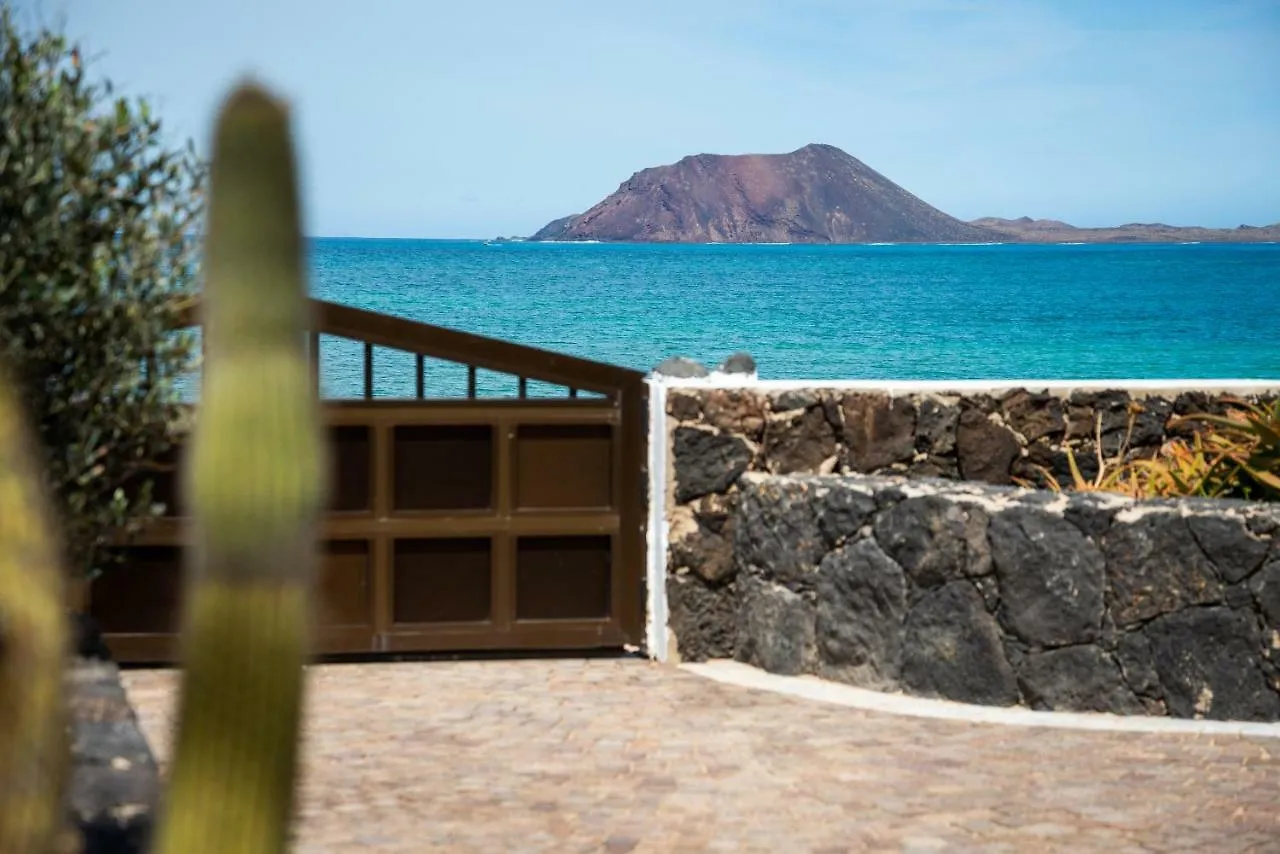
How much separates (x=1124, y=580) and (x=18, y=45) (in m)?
5.54

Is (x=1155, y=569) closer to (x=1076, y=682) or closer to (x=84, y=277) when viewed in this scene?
(x=1076, y=682)

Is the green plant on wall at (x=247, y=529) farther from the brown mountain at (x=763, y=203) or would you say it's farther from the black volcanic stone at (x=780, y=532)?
the brown mountain at (x=763, y=203)

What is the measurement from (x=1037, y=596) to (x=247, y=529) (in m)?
6.67

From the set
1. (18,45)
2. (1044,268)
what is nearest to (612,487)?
(18,45)

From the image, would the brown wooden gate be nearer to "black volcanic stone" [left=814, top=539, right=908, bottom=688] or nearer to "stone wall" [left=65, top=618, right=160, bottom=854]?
"black volcanic stone" [left=814, top=539, right=908, bottom=688]

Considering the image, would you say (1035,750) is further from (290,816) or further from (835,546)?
(290,816)

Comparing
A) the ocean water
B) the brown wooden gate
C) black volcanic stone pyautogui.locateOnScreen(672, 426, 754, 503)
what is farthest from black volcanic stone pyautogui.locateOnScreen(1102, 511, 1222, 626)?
the ocean water

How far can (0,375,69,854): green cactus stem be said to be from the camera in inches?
98.7

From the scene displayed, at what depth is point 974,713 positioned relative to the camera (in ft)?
27.8

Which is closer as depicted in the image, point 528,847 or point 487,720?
point 528,847

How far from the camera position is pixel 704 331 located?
72.3 m

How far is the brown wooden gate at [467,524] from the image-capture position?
9.55 metres

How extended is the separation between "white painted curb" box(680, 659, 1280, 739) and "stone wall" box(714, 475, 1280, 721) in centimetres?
7

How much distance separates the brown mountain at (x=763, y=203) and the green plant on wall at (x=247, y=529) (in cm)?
13209
